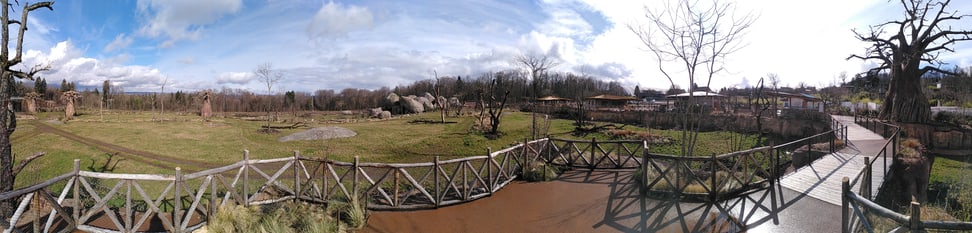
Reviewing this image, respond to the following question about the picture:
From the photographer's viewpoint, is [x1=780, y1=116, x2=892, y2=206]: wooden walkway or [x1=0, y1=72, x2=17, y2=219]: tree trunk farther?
[x1=780, y1=116, x2=892, y2=206]: wooden walkway

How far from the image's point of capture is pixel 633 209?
26.3 ft

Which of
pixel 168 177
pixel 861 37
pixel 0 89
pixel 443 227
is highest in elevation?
pixel 861 37

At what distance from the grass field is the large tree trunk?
1128 cm

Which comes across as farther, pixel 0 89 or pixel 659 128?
pixel 659 128

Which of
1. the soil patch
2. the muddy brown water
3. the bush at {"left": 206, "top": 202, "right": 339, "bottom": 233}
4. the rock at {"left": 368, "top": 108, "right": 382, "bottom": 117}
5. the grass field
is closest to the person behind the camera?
the bush at {"left": 206, "top": 202, "right": 339, "bottom": 233}

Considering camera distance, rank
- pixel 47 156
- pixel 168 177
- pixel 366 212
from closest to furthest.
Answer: pixel 168 177 < pixel 366 212 < pixel 47 156

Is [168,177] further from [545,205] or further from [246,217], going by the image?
[545,205]

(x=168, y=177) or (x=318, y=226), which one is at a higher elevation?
(x=168, y=177)

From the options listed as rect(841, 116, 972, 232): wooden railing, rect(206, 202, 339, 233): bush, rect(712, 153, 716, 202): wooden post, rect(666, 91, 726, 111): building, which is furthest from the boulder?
rect(841, 116, 972, 232): wooden railing

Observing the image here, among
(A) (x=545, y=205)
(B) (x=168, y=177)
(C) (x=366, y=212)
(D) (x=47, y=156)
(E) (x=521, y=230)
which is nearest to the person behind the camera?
(B) (x=168, y=177)

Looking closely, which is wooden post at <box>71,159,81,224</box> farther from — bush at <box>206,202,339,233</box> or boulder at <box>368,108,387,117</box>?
boulder at <box>368,108,387,117</box>

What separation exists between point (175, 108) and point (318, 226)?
85.9ft

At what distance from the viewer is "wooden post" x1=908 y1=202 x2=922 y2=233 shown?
3584mm

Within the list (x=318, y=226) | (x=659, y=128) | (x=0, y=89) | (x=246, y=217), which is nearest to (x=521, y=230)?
(x=318, y=226)
